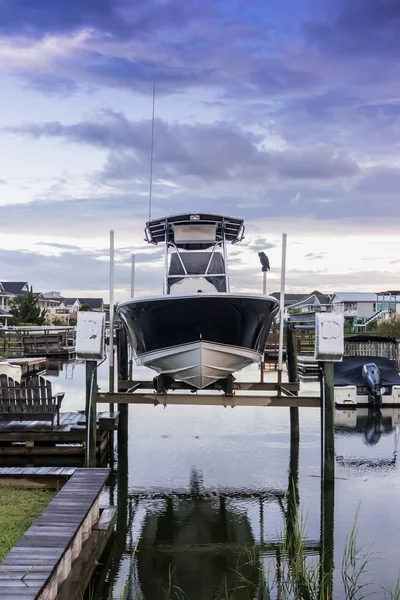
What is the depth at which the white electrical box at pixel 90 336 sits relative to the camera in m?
11.5

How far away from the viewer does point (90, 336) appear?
11.6 meters

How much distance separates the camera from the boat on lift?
11.5 metres

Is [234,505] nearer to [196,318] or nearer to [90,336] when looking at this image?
[196,318]

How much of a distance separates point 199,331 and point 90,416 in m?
2.52

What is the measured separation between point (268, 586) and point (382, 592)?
52.0 inches

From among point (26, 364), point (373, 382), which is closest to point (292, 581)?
Result: point (373, 382)

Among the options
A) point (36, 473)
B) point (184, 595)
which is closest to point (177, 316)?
point (36, 473)

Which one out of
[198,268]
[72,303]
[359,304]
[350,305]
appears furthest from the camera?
[72,303]

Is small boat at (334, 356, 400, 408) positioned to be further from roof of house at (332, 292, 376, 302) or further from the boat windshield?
roof of house at (332, 292, 376, 302)

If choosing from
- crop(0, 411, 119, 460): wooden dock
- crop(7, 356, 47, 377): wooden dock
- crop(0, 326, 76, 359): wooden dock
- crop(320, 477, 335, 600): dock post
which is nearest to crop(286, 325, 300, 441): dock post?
crop(320, 477, 335, 600): dock post

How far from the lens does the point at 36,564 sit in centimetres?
569

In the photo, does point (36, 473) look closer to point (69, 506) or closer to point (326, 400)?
point (69, 506)

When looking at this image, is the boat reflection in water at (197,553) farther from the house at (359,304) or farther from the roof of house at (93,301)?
the roof of house at (93,301)

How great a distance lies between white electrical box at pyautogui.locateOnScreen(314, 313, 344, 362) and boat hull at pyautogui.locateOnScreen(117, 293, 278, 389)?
1.23 m
